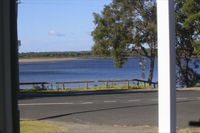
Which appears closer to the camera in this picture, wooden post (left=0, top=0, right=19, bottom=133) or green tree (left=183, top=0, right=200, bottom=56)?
wooden post (left=0, top=0, right=19, bottom=133)

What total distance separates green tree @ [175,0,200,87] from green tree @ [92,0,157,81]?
2168 millimetres

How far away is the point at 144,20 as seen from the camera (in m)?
37.4

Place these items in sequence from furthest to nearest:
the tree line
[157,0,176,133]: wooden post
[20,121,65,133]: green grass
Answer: the tree line → [20,121,65,133]: green grass → [157,0,176,133]: wooden post

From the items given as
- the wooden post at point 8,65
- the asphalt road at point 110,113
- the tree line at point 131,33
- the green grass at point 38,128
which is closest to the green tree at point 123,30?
the tree line at point 131,33

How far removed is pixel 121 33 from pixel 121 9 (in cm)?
217

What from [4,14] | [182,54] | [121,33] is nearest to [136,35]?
[121,33]

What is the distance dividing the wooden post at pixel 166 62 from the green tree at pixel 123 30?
3262cm

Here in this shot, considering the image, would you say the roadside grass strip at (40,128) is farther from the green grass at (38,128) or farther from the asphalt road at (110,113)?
the asphalt road at (110,113)

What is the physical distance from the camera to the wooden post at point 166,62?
4.37 metres

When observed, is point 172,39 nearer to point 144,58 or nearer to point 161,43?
point 161,43

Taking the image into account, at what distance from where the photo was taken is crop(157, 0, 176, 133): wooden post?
14.4 ft

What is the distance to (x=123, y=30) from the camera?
37.6 m

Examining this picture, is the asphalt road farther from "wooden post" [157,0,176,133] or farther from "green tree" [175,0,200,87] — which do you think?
"green tree" [175,0,200,87]

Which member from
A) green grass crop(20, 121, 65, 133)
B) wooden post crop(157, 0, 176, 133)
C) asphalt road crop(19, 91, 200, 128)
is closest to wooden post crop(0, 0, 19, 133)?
wooden post crop(157, 0, 176, 133)
